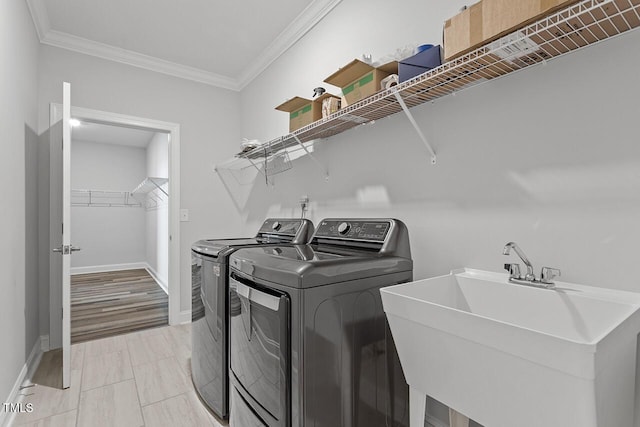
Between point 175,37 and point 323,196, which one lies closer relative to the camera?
point 323,196

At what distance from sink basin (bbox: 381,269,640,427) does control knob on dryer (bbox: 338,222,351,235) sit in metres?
0.62

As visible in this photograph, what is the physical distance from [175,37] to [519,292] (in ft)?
9.87

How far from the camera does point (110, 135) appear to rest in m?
5.63

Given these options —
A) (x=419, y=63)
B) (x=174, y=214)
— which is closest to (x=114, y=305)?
(x=174, y=214)

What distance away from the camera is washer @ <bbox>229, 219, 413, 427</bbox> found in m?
1.13

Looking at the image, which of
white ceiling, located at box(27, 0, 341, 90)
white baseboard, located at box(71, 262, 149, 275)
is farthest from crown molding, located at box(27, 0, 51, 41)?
white baseboard, located at box(71, 262, 149, 275)

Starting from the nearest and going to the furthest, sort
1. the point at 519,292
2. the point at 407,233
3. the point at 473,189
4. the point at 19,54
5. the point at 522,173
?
the point at 519,292 → the point at 522,173 → the point at 473,189 → the point at 407,233 → the point at 19,54

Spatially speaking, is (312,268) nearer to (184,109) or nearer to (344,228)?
(344,228)

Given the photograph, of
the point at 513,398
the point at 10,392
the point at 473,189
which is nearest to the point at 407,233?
the point at 473,189

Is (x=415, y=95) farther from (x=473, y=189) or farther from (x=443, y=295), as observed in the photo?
(x=443, y=295)

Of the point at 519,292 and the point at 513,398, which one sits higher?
the point at 519,292

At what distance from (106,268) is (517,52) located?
717 cm

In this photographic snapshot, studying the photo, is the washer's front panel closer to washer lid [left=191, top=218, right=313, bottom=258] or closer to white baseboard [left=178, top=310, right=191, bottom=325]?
washer lid [left=191, top=218, right=313, bottom=258]

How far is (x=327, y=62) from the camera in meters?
2.29
